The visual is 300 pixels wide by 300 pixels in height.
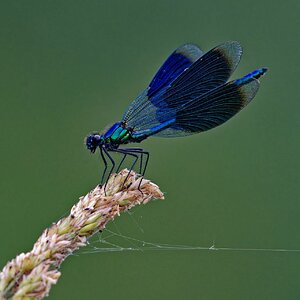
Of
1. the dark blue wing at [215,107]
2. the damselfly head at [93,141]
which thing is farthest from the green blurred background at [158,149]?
the dark blue wing at [215,107]

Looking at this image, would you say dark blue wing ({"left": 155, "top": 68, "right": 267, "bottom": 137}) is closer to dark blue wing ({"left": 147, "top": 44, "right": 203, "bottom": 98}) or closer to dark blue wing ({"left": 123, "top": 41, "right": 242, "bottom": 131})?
dark blue wing ({"left": 123, "top": 41, "right": 242, "bottom": 131})

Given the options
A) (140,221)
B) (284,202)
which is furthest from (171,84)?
(284,202)

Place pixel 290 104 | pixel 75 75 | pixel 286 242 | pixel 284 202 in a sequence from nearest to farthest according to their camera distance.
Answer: pixel 286 242
pixel 284 202
pixel 290 104
pixel 75 75

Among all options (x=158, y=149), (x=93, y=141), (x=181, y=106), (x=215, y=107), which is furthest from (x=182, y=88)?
(x=158, y=149)

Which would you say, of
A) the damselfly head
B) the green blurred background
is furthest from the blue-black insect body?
the green blurred background

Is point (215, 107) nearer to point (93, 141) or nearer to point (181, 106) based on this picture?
point (181, 106)

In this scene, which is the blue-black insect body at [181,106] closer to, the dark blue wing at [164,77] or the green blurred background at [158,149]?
the dark blue wing at [164,77]

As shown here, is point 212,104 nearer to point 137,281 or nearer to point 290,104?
point 137,281
